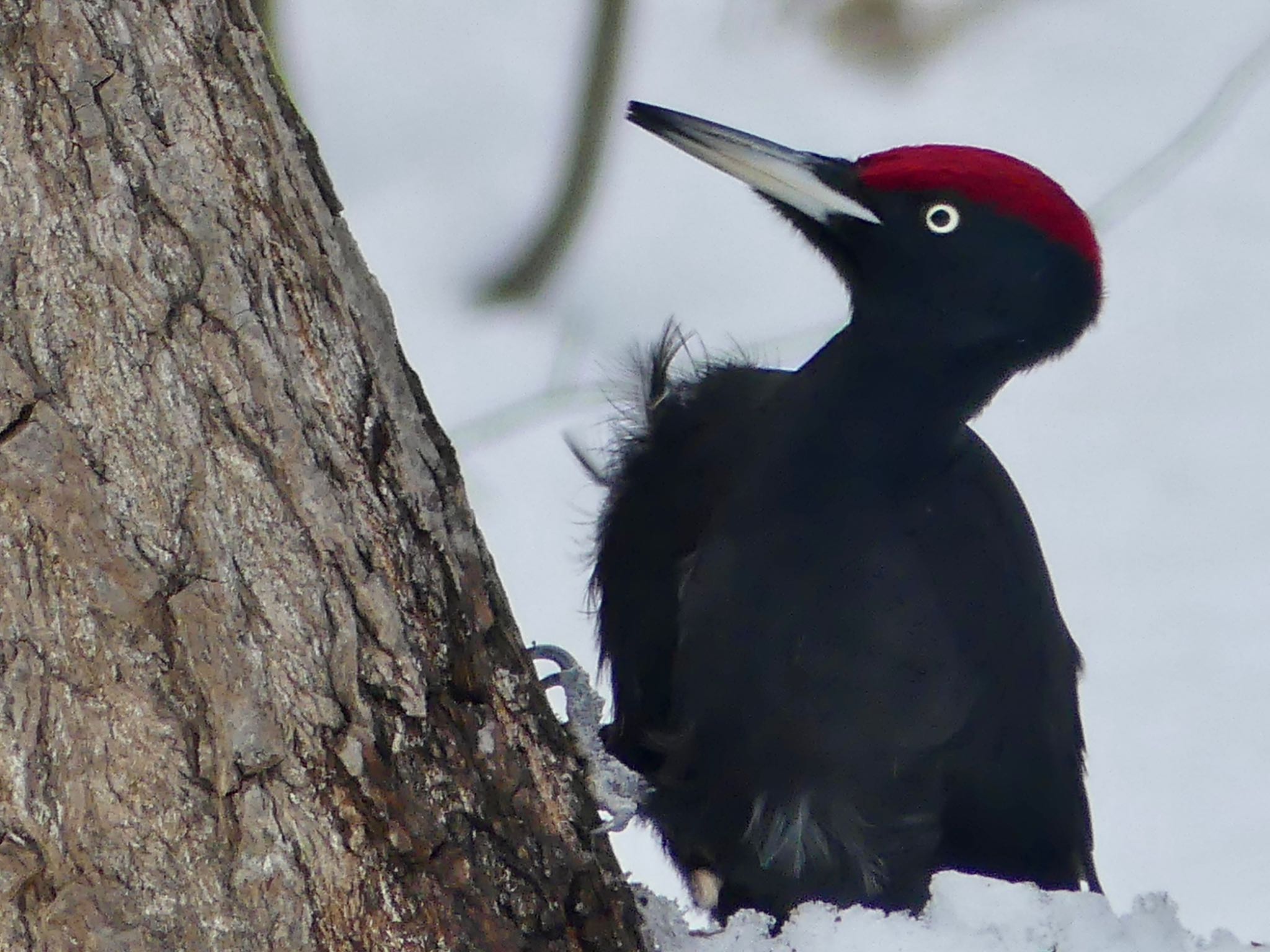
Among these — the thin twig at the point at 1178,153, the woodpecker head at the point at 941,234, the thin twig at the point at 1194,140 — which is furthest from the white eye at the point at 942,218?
the thin twig at the point at 1194,140

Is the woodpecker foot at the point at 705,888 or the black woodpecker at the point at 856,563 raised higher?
the black woodpecker at the point at 856,563

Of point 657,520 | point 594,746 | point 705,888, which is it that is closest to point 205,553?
point 594,746

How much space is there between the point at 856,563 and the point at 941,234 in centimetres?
45

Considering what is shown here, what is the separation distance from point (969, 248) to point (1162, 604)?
4.89 ft

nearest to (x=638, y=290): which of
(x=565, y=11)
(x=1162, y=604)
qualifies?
(x=565, y=11)

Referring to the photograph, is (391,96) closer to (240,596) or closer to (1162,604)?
(1162,604)

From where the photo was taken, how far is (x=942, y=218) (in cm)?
219

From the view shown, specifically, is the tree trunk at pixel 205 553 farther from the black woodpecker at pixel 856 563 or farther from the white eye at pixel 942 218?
the white eye at pixel 942 218

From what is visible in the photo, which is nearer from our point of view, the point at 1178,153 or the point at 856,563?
the point at 856,563

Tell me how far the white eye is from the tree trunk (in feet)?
3.03

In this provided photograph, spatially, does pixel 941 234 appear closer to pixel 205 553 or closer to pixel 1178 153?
pixel 205 553

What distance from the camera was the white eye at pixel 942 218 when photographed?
85.7 inches

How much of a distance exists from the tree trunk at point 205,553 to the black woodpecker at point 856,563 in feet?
2.18

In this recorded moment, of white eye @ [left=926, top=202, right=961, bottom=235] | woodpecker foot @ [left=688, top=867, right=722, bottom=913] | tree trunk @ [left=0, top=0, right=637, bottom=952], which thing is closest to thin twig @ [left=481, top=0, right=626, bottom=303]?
white eye @ [left=926, top=202, right=961, bottom=235]
